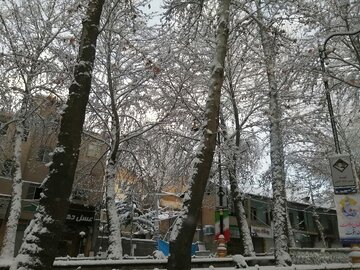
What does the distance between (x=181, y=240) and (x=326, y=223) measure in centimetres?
4382

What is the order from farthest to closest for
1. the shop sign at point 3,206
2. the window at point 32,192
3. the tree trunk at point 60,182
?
the window at point 32,192, the shop sign at point 3,206, the tree trunk at point 60,182

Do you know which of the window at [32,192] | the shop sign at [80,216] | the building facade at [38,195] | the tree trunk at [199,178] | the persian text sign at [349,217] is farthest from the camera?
the shop sign at [80,216]

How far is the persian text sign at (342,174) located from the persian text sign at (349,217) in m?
0.17

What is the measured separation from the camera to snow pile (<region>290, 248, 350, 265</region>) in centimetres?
975

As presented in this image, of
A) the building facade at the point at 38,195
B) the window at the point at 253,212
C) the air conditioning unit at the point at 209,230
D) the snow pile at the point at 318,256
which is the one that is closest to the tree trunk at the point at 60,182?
the snow pile at the point at 318,256

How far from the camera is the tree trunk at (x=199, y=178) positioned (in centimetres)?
580

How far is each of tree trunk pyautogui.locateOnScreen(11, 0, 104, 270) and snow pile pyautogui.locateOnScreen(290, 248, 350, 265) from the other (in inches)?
303

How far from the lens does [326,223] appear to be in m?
43.9

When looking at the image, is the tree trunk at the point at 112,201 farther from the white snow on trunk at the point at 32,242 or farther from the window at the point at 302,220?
the window at the point at 302,220

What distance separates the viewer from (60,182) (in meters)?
5.16

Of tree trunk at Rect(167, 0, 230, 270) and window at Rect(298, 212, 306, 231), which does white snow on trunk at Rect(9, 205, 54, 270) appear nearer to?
tree trunk at Rect(167, 0, 230, 270)

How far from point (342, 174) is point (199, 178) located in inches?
127

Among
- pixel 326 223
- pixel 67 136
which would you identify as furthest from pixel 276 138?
pixel 326 223

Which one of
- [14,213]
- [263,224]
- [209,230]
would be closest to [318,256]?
[14,213]
